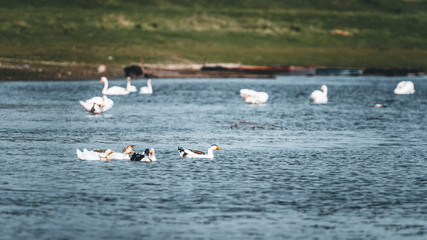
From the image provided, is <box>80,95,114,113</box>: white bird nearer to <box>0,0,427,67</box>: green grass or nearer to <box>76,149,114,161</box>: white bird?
<box>76,149,114,161</box>: white bird

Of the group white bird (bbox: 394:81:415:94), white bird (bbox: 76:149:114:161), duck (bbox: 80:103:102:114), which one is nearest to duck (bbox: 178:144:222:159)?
white bird (bbox: 76:149:114:161)

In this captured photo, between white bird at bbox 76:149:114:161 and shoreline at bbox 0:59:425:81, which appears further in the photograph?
shoreline at bbox 0:59:425:81

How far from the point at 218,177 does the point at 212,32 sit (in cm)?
12331

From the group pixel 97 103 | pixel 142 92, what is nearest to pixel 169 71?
pixel 142 92

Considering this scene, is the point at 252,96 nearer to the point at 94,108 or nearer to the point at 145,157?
the point at 94,108

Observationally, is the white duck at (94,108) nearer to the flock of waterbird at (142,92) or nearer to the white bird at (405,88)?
the flock of waterbird at (142,92)

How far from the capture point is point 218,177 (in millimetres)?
27266

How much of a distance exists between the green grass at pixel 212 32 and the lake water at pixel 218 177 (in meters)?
66.3

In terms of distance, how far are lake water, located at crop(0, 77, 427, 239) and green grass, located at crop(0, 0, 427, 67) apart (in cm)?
6627

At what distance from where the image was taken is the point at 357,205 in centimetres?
2292

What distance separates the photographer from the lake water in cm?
2038

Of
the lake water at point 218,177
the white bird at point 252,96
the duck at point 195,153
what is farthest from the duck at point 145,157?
the white bird at point 252,96

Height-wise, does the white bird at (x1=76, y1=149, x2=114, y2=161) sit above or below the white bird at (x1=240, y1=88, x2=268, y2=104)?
below

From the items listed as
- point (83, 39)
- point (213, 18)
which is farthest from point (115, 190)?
point (213, 18)
